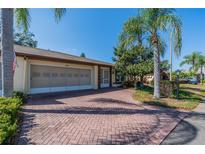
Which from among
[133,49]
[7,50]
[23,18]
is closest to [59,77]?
[23,18]

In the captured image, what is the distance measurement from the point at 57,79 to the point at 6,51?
8.65 meters

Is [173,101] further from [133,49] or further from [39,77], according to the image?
[39,77]

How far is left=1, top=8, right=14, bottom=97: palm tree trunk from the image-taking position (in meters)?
7.74

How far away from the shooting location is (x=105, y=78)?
23625mm

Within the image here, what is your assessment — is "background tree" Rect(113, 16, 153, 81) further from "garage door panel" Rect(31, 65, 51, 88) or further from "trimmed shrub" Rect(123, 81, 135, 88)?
"garage door panel" Rect(31, 65, 51, 88)

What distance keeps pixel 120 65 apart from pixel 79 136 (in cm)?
1712

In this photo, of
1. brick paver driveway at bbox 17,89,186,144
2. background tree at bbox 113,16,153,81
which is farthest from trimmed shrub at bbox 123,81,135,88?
brick paver driveway at bbox 17,89,186,144

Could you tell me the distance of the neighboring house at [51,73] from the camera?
42.7 feet

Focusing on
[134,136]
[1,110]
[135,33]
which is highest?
[135,33]

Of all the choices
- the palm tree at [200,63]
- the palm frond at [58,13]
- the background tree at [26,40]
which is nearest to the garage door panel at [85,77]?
the palm frond at [58,13]
